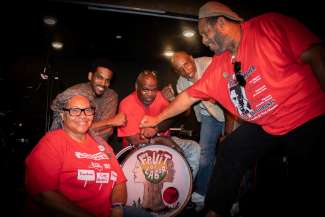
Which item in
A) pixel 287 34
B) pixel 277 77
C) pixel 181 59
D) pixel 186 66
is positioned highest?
pixel 181 59

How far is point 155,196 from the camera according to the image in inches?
158

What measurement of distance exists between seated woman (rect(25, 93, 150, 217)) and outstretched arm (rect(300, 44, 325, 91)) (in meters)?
1.91

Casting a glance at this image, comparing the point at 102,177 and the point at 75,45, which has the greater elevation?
the point at 75,45

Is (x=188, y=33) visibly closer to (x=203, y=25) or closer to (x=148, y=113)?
(x=148, y=113)

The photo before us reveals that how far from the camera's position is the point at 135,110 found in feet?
15.4

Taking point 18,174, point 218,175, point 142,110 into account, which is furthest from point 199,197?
point 18,174

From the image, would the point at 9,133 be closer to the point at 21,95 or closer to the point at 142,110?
the point at 21,95

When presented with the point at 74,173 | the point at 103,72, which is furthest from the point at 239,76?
the point at 103,72

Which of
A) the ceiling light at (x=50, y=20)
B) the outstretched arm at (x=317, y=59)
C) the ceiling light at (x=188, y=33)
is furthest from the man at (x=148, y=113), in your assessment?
the ceiling light at (x=50, y=20)

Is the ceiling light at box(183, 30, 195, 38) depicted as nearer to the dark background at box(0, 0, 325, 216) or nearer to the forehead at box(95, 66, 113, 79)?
the dark background at box(0, 0, 325, 216)

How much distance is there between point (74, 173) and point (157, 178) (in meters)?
1.80

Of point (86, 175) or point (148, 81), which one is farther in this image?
point (148, 81)

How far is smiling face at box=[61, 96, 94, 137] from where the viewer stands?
276 cm

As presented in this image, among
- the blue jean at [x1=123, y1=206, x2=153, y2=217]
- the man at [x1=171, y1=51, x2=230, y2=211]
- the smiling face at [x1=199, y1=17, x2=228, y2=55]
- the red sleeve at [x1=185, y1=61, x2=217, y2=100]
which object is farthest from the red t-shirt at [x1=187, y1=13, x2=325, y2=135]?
the man at [x1=171, y1=51, x2=230, y2=211]
